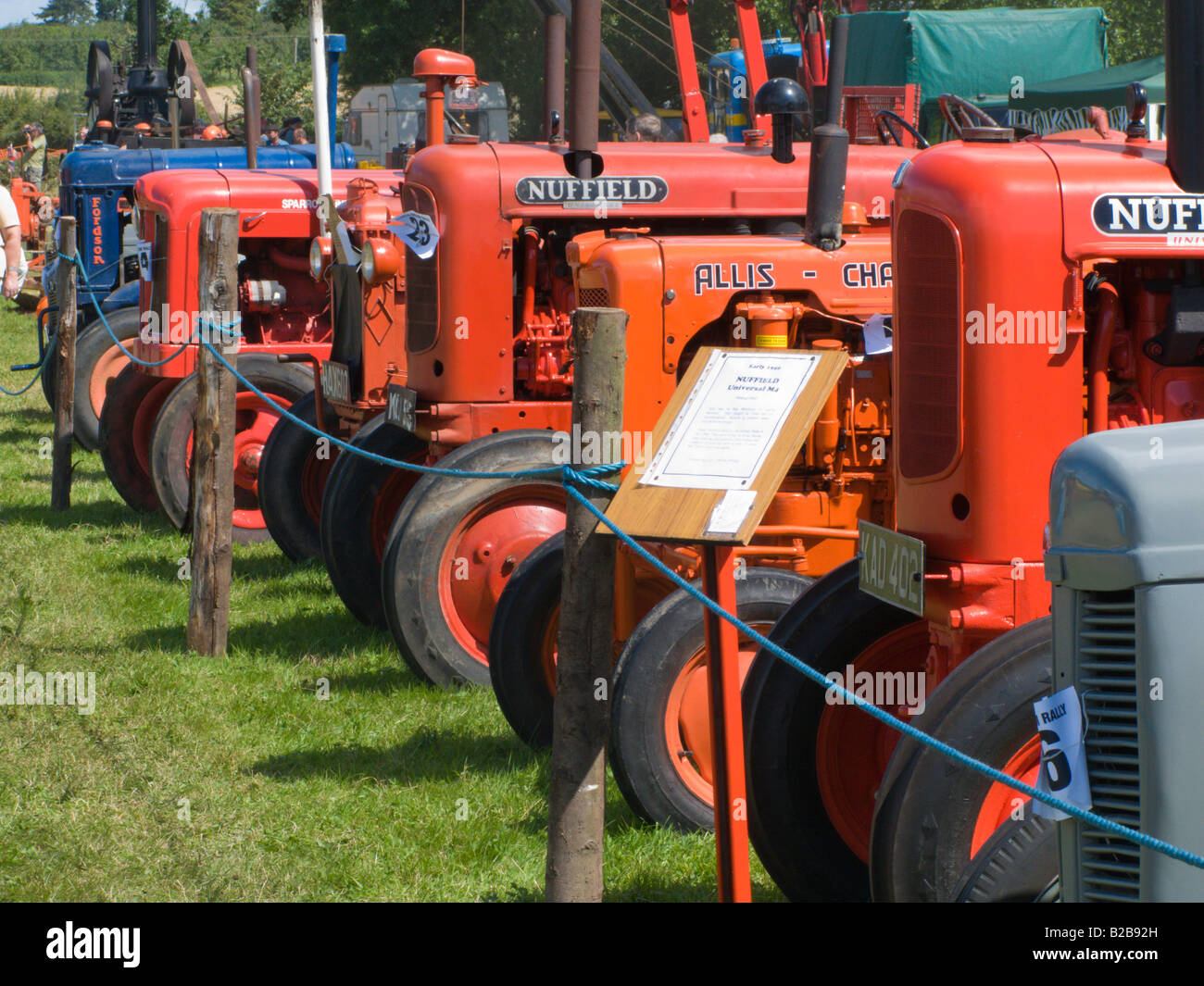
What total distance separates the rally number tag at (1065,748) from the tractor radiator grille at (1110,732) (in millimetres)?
17

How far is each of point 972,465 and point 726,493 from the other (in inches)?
25.4

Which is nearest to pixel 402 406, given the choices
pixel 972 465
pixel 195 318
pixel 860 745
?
pixel 195 318

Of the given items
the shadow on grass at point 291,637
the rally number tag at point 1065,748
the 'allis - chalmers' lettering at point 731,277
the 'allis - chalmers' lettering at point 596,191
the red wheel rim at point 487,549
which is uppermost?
the 'allis - chalmers' lettering at point 596,191

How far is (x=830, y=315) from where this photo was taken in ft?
16.2

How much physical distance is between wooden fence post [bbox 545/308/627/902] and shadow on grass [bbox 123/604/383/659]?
334cm

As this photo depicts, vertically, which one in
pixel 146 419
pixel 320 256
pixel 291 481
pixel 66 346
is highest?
pixel 320 256

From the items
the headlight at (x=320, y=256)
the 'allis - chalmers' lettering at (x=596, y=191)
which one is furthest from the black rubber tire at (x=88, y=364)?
the 'allis - chalmers' lettering at (x=596, y=191)

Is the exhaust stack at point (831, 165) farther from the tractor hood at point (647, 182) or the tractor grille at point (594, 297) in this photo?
the tractor hood at point (647, 182)

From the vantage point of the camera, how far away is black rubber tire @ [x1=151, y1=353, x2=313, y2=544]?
8477 millimetres

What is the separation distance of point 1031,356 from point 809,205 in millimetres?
1720

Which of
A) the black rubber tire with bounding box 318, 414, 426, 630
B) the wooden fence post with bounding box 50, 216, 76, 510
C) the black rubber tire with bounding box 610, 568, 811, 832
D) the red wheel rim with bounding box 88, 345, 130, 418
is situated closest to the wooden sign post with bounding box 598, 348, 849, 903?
the black rubber tire with bounding box 610, 568, 811, 832

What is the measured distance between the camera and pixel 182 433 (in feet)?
28.6

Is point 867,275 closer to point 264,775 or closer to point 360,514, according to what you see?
point 264,775

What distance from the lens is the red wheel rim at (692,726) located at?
14.0 feet
